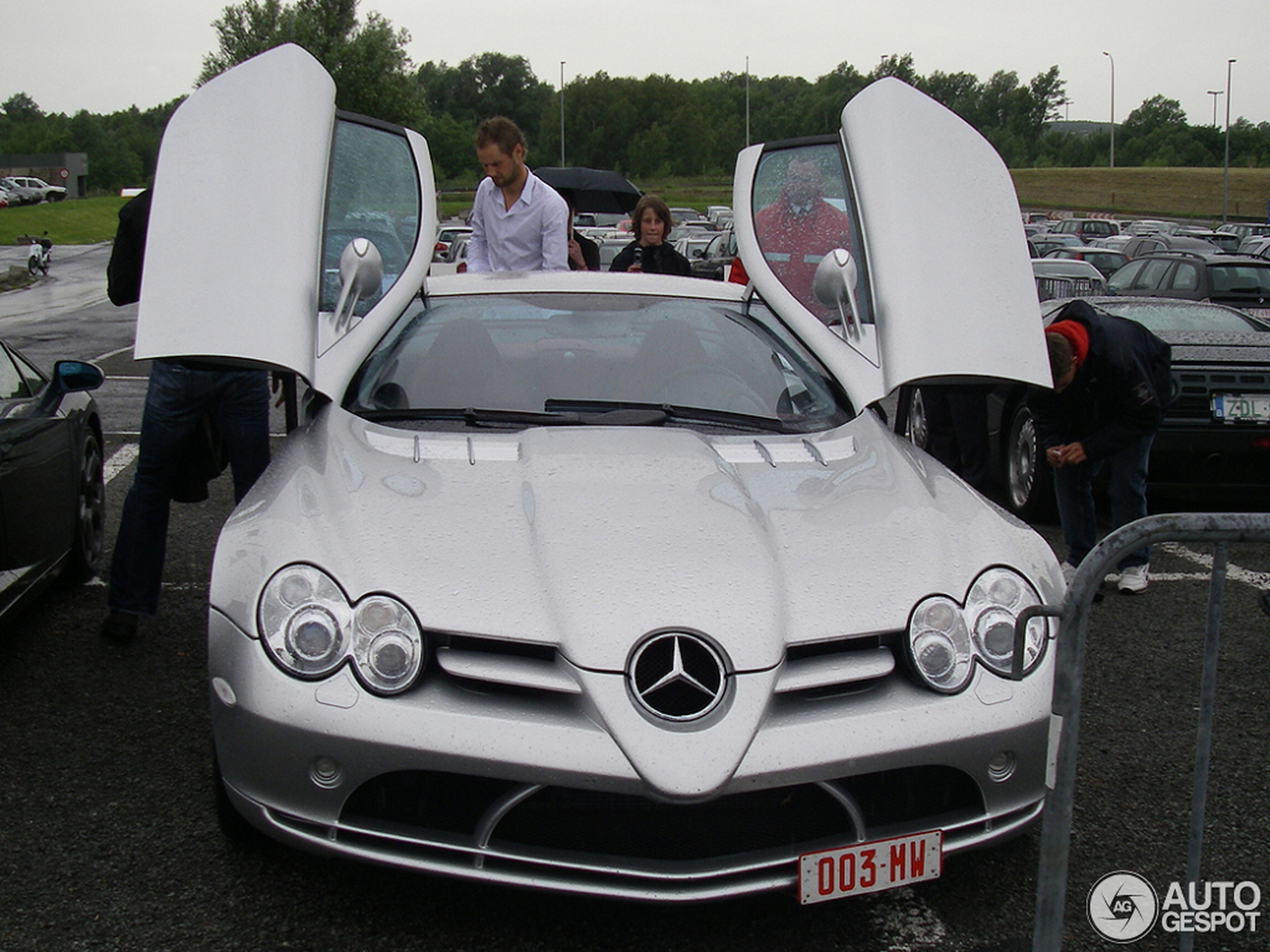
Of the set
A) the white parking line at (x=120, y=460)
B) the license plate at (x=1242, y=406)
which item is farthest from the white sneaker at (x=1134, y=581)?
the white parking line at (x=120, y=460)

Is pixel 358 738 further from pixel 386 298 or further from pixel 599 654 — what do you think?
pixel 386 298

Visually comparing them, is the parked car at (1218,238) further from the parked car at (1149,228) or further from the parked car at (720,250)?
the parked car at (720,250)

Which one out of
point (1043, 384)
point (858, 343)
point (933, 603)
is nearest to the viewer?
point (933, 603)

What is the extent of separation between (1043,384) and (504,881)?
6.83ft

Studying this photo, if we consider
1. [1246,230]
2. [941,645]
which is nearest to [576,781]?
[941,645]

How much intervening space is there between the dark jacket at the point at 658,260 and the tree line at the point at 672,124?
84151 mm

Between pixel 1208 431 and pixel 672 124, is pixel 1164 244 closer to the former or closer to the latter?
pixel 1208 431

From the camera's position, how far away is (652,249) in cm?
742

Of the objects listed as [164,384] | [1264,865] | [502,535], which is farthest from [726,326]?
[1264,865]

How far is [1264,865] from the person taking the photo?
298 centimetres

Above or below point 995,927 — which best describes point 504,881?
above

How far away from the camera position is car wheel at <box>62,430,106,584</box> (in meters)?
5.15

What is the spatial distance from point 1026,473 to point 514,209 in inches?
127

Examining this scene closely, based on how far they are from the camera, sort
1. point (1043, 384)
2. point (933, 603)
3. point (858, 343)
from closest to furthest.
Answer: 1. point (933, 603)
2. point (1043, 384)
3. point (858, 343)
